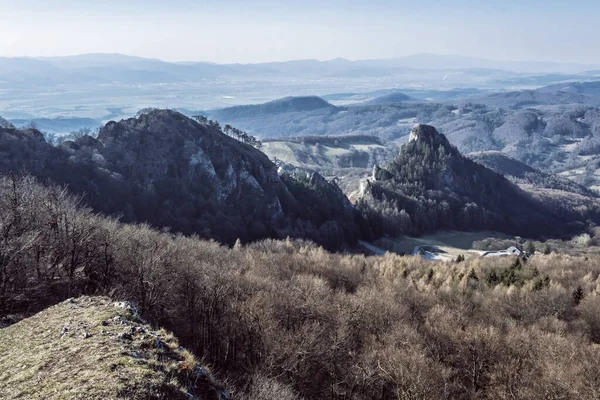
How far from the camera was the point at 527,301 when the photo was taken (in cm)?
6500

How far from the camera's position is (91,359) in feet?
66.2

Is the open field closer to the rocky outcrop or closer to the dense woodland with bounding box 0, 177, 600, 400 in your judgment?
the rocky outcrop

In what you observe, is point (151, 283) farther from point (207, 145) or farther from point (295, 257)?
point (207, 145)

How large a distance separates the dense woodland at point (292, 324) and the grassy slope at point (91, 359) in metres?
8.61

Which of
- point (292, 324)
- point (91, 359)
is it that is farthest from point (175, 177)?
point (91, 359)

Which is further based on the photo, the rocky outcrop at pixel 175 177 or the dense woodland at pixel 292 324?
the rocky outcrop at pixel 175 177

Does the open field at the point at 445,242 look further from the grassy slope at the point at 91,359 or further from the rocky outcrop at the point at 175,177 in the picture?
the grassy slope at the point at 91,359

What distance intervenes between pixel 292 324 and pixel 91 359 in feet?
86.5

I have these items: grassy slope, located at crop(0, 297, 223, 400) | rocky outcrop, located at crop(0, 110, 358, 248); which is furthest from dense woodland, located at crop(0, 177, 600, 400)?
rocky outcrop, located at crop(0, 110, 358, 248)

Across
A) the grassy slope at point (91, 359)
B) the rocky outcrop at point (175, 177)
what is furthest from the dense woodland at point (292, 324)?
the rocky outcrop at point (175, 177)

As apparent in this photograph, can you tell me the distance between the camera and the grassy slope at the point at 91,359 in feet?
58.8

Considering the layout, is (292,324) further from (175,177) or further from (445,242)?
(445,242)

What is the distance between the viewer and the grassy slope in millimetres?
17922

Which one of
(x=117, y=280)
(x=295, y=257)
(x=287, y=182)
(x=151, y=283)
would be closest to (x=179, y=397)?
(x=151, y=283)
